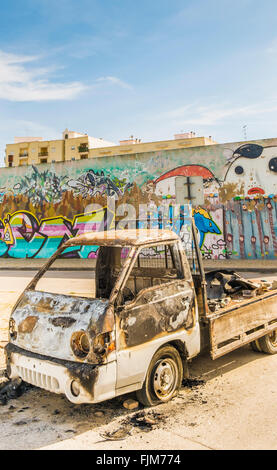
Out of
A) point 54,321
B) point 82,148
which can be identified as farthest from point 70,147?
point 54,321

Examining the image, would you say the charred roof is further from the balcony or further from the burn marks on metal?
the balcony

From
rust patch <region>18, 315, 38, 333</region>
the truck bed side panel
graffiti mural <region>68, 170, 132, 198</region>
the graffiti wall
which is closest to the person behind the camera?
rust patch <region>18, 315, 38, 333</region>

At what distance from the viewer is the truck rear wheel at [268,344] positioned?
226 inches

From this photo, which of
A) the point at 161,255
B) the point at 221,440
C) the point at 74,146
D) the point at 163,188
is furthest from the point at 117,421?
the point at 74,146

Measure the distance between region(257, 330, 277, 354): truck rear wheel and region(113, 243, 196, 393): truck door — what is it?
184cm

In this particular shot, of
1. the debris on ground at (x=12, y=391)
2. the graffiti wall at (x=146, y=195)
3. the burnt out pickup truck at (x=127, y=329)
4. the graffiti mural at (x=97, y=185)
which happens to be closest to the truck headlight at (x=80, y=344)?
the burnt out pickup truck at (x=127, y=329)

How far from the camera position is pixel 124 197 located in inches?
811

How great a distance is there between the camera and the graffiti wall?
18.0 m

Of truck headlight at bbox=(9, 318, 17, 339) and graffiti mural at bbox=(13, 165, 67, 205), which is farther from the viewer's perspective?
graffiti mural at bbox=(13, 165, 67, 205)

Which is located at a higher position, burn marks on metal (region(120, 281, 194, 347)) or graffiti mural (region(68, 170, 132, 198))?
graffiti mural (region(68, 170, 132, 198))

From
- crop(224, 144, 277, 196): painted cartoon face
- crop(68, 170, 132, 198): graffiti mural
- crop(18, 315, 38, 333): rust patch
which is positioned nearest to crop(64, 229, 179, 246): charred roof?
crop(18, 315, 38, 333): rust patch

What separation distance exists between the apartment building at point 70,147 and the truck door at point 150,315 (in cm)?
5910

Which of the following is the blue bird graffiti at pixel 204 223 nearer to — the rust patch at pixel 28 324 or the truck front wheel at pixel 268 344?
the truck front wheel at pixel 268 344

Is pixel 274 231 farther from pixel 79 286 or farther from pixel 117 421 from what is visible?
pixel 117 421
